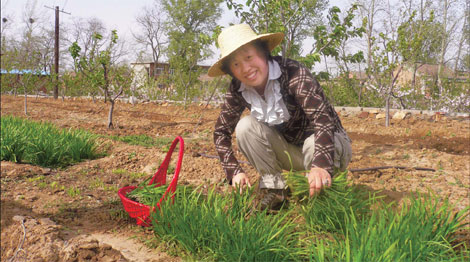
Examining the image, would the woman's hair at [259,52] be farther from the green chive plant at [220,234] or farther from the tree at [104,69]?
the tree at [104,69]

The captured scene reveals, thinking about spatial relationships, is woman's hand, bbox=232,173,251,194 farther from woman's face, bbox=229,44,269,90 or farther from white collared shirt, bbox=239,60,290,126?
woman's face, bbox=229,44,269,90

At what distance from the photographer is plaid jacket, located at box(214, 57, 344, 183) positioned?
2.22 meters

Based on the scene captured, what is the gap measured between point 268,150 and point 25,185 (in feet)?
6.97

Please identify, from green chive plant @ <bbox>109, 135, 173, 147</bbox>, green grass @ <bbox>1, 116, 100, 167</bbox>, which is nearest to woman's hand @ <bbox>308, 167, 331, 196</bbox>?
green grass @ <bbox>1, 116, 100, 167</bbox>

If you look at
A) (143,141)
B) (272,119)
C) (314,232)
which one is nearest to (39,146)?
(143,141)

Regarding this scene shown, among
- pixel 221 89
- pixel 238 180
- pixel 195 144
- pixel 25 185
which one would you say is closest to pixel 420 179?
pixel 238 180

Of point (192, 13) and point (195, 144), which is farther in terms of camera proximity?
point (192, 13)

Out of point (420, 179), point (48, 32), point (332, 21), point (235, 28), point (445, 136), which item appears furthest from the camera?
point (48, 32)

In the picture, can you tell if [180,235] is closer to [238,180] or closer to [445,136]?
[238,180]

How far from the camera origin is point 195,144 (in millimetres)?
5598

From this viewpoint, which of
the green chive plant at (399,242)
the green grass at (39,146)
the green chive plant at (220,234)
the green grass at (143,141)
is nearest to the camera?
the green chive plant at (399,242)

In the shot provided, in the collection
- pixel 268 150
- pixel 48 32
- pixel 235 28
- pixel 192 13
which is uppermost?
pixel 192 13

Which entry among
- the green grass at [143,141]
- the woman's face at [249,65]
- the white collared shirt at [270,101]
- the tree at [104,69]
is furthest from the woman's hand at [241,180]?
the tree at [104,69]

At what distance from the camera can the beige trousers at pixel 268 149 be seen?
2.61 meters
